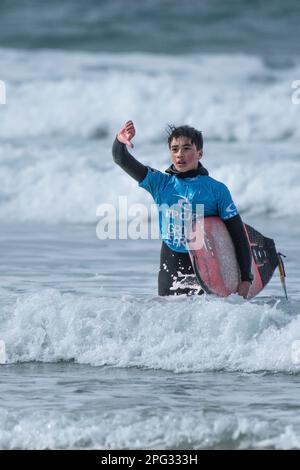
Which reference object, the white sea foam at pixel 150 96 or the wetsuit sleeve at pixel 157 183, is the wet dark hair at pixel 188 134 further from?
the white sea foam at pixel 150 96

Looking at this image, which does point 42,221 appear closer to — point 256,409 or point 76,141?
point 76,141

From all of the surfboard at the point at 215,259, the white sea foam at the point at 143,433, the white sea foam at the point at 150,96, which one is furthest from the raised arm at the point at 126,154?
the white sea foam at the point at 150,96

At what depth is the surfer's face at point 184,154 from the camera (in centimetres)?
715

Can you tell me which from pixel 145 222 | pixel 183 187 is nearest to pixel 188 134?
pixel 183 187

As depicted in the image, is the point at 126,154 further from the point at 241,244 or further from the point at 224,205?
the point at 241,244

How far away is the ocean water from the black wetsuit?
0.12 meters

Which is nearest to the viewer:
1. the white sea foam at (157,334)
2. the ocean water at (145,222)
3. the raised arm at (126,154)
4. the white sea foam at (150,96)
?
the ocean water at (145,222)

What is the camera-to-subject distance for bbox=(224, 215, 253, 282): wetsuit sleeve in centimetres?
721

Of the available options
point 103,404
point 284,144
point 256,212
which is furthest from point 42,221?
point 103,404

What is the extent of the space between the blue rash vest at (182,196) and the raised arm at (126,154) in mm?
46

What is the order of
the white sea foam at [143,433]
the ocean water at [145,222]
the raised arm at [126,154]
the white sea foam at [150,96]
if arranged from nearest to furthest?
the white sea foam at [143,433] → the ocean water at [145,222] → the raised arm at [126,154] → the white sea foam at [150,96]

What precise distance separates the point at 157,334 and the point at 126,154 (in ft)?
3.20

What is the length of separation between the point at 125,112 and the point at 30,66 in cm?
329

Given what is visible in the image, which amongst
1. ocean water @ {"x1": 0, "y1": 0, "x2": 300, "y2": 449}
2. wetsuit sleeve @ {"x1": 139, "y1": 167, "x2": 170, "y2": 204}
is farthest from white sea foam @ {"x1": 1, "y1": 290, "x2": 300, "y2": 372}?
wetsuit sleeve @ {"x1": 139, "y1": 167, "x2": 170, "y2": 204}
